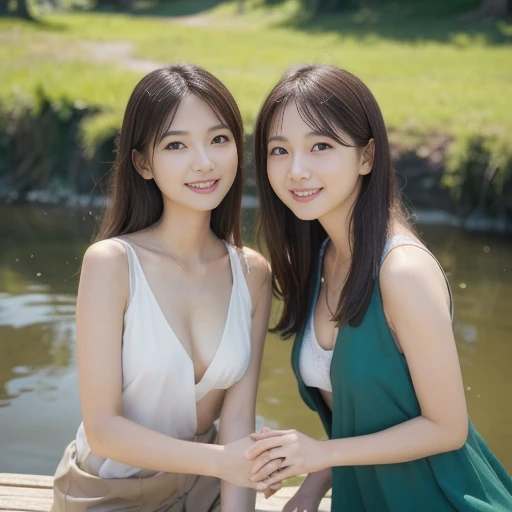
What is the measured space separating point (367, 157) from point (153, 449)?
40.4 inches

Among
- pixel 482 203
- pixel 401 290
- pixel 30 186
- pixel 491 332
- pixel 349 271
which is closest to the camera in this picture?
pixel 401 290

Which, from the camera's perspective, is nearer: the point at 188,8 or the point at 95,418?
the point at 95,418

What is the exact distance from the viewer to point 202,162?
250 cm

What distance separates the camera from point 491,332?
535 cm

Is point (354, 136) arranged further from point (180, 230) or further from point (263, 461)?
Answer: point (263, 461)

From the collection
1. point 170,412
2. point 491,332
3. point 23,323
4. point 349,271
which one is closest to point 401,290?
point 349,271

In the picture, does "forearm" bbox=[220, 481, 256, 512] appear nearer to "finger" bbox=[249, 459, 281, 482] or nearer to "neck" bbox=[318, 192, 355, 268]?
"finger" bbox=[249, 459, 281, 482]

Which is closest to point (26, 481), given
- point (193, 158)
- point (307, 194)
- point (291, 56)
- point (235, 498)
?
point (235, 498)

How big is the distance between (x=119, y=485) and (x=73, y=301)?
3502 mm

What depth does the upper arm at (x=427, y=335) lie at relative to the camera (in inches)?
90.2

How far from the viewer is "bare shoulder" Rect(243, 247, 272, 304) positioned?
2.76 m

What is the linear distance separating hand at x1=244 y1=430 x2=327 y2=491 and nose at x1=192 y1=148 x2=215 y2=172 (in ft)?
2.52

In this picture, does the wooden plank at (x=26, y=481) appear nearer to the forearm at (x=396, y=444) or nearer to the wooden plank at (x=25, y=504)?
the wooden plank at (x=25, y=504)

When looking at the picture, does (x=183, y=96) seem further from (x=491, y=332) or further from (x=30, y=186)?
(x=30, y=186)
